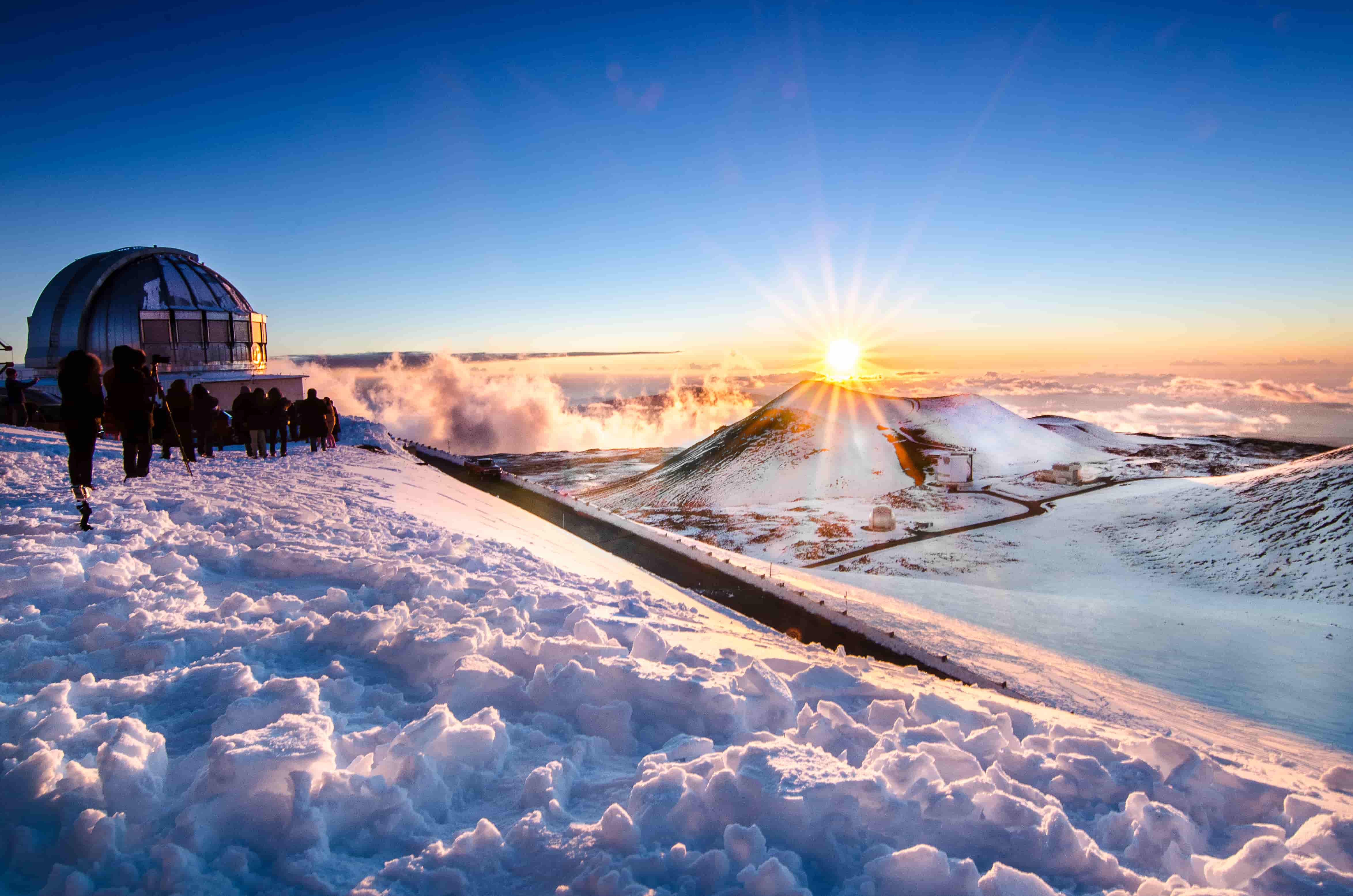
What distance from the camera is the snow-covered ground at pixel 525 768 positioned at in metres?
3.44

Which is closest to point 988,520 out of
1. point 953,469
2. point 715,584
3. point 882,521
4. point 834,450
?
point 882,521

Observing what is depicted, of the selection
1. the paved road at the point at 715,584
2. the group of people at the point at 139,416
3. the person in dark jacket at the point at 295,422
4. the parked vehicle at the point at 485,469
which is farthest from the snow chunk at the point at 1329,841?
the parked vehicle at the point at 485,469

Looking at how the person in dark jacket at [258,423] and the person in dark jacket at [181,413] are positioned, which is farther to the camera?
the person in dark jacket at [258,423]

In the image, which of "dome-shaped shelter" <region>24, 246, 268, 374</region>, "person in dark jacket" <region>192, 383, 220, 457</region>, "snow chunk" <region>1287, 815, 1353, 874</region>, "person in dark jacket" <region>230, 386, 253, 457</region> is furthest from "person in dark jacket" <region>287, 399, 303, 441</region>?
"snow chunk" <region>1287, 815, 1353, 874</region>

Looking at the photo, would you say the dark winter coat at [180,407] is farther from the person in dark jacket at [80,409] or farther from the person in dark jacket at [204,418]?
the person in dark jacket at [80,409]

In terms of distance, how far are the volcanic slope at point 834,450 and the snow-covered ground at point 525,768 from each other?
7343cm

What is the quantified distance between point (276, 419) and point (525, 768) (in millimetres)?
21888

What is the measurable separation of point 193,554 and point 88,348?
112ft

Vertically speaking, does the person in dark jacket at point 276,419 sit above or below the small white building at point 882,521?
above

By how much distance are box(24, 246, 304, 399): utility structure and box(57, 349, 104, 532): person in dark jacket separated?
944 inches

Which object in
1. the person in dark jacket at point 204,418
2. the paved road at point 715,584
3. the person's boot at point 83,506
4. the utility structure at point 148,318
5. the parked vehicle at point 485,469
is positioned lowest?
the paved road at point 715,584

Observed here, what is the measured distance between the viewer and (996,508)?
200 feet

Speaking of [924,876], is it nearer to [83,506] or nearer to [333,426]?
[83,506]

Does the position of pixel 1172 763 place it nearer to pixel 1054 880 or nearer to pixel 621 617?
pixel 1054 880
